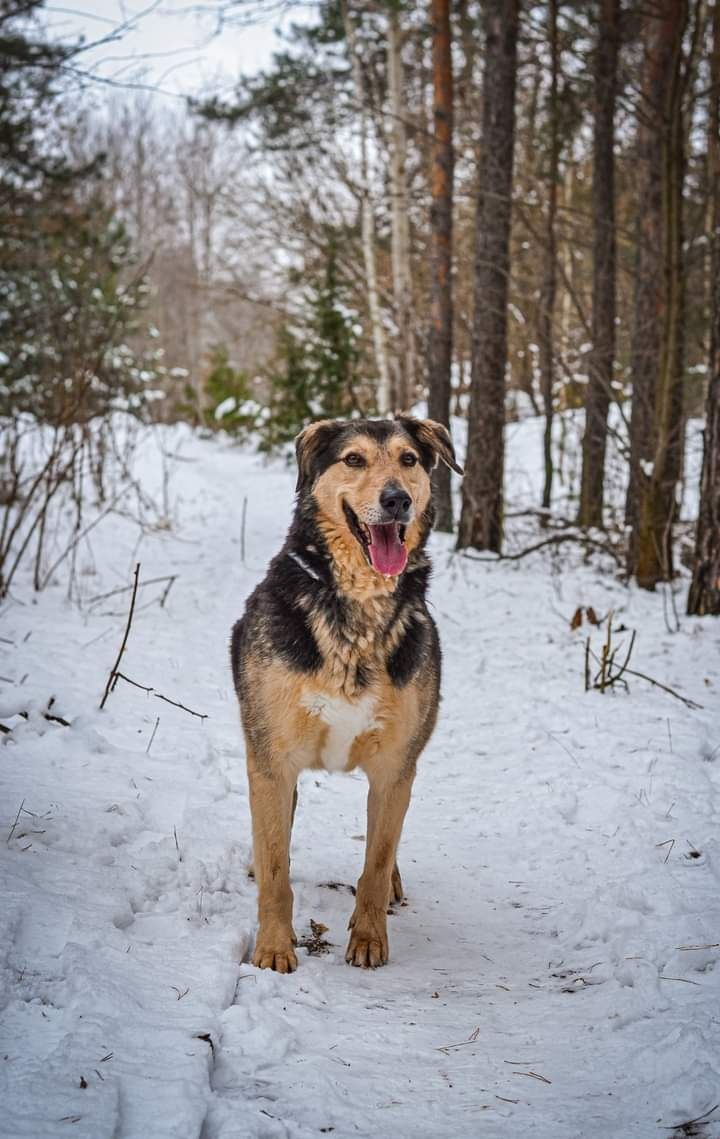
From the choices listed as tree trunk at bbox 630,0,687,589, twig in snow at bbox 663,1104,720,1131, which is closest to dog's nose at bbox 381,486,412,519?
twig in snow at bbox 663,1104,720,1131

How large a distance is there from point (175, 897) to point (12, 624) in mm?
4084

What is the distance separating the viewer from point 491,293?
36.4 feet

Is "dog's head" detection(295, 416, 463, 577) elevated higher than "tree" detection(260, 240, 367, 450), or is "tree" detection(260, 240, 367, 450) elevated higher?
"tree" detection(260, 240, 367, 450)

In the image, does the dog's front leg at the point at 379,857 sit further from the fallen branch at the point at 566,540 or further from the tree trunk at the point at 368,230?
the tree trunk at the point at 368,230

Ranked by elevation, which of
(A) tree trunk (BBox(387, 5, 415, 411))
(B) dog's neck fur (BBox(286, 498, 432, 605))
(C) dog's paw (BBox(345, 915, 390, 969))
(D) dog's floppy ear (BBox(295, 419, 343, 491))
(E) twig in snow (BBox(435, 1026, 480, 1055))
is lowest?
(C) dog's paw (BBox(345, 915, 390, 969))

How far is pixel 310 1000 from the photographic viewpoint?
284 centimetres

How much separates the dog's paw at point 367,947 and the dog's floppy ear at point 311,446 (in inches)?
76.0

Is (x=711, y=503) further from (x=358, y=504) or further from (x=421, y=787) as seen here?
(x=358, y=504)

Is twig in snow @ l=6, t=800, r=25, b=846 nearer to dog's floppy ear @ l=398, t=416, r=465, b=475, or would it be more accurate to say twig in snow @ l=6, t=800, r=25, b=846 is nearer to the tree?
dog's floppy ear @ l=398, t=416, r=465, b=475

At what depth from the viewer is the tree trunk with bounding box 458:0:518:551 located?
10.9 m

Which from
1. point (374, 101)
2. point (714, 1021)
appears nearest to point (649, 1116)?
point (714, 1021)

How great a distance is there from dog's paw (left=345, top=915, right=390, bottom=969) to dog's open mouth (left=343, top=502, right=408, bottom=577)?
1.45 meters

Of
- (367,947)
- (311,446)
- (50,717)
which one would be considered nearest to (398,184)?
(311,446)

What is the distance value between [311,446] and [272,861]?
1827 millimetres
